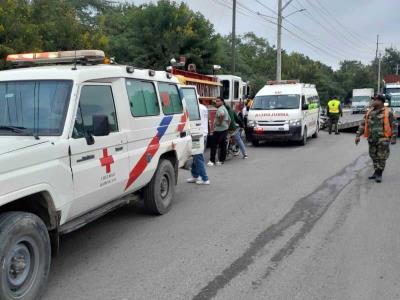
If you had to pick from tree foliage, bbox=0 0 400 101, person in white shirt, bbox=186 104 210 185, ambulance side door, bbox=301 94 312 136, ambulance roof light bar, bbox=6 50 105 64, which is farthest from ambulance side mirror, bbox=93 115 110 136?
ambulance side door, bbox=301 94 312 136

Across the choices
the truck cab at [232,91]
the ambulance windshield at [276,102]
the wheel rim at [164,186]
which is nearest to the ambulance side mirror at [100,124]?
the wheel rim at [164,186]

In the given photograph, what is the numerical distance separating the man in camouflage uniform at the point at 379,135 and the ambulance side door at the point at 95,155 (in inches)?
238

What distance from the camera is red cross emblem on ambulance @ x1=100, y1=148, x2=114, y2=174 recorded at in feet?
Result: 17.1

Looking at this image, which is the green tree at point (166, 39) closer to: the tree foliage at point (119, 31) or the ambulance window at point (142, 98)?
the tree foliage at point (119, 31)

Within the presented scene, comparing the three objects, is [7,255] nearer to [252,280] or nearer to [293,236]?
[252,280]

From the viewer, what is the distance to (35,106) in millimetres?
4789

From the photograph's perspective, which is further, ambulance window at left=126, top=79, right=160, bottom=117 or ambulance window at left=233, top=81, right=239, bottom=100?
ambulance window at left=233, top=81, right=239, bottom=100

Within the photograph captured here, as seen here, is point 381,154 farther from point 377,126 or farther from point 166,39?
point 166,39

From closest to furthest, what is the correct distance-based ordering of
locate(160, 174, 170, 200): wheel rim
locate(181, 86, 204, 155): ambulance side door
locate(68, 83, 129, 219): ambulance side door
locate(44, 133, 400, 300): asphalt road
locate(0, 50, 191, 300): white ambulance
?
1. locate(0, 50, 191, 300): white ambulance
2. locate(44, 133, 400, 300): asphalt road
3. locate(68, 83, 129, 219): ambulance side door
4. locate(160, 174, 170, 200): wheel rim
5. locate(181, 86, 204, 155): ambulance side door

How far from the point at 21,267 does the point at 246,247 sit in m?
2.58

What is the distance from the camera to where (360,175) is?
10539mm

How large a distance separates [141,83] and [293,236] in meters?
2.82

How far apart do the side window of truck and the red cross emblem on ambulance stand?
1.09ft

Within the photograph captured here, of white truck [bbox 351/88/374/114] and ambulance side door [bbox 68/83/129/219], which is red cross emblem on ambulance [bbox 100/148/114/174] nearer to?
ambulance side door [bbox 68/83/129/219]
